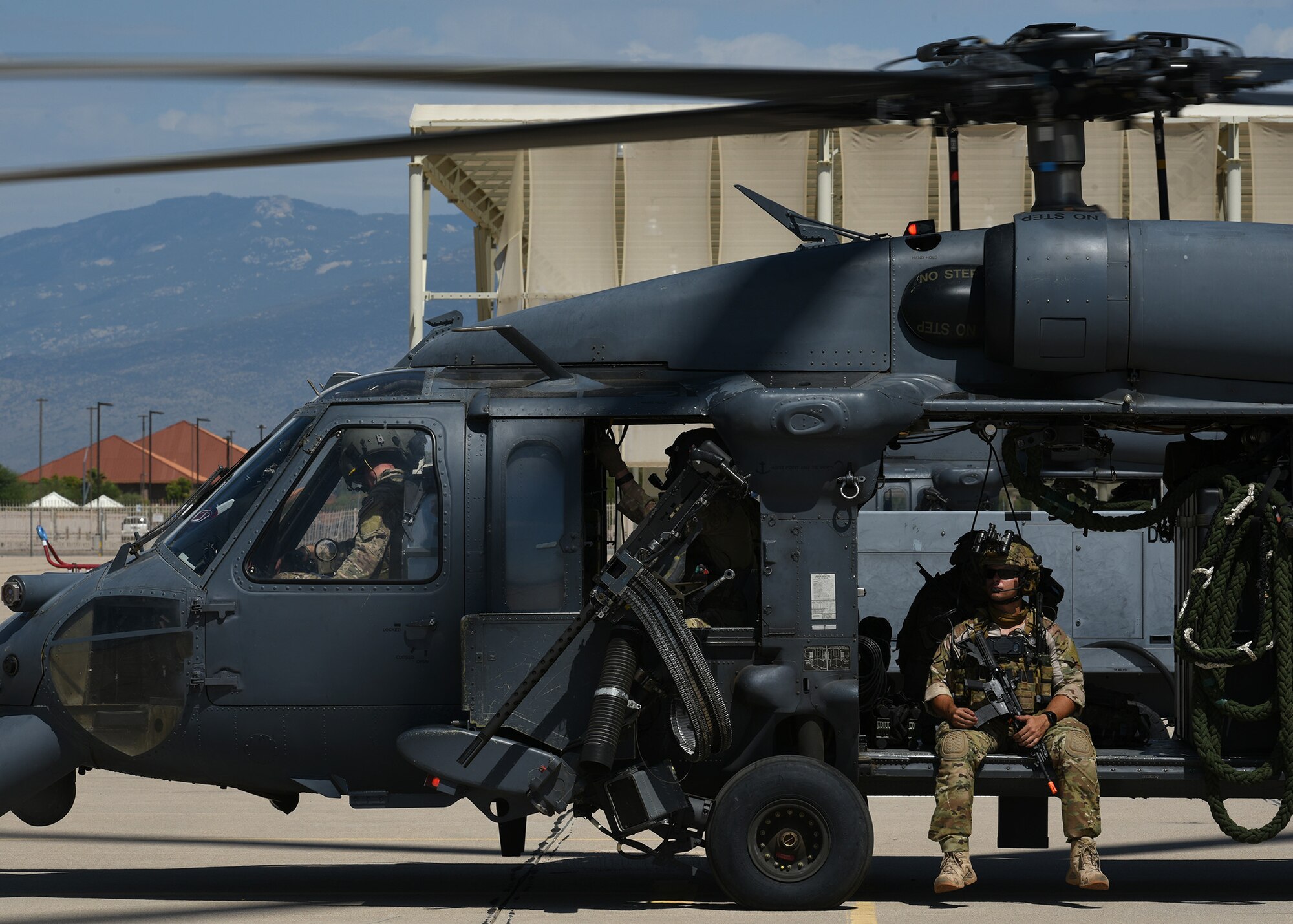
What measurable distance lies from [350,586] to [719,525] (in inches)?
65.0

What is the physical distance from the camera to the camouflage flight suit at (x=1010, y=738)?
6.47 metres

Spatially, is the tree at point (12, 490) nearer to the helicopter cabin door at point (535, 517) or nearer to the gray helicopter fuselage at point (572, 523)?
the gray helicopter fuselage at point (572, 523)

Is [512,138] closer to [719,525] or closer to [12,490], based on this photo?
[719,525]

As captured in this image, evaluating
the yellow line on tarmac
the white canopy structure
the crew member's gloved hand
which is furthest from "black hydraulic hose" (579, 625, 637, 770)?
the white canopy structure

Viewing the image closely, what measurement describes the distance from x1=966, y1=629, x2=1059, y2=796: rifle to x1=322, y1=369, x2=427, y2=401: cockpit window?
9.00 ft

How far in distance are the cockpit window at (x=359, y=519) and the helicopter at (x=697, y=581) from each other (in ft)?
0.05

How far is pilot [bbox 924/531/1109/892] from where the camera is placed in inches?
254

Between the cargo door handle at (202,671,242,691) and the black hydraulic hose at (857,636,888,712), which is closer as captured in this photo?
→ the cargo door handle at (202,671,242,691)

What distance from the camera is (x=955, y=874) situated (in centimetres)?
641

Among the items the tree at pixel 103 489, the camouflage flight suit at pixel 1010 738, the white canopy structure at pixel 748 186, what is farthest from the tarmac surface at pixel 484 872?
the tree at pixel 103 489

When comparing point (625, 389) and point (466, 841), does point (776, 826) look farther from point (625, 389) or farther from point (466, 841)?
point (466, 841)

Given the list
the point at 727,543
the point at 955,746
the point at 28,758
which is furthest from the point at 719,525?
the point at 28,758

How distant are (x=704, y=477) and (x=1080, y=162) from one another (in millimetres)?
2072

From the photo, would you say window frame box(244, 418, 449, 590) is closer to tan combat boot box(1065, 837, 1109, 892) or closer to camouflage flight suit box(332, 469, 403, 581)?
camouflage flight suit box(332, 469, 403, 581)
